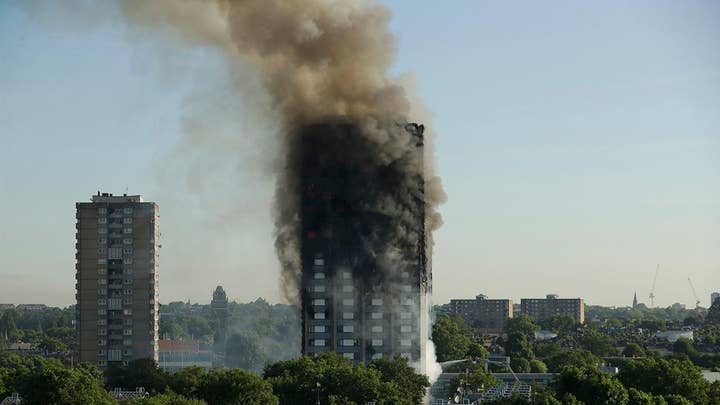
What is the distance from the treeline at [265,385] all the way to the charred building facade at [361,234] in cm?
666

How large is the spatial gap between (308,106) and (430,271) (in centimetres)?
2382

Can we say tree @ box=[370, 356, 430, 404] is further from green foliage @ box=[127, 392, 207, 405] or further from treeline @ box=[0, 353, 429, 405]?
green foliage @ box=[127, 392, 207, 405]

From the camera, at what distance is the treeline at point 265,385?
123000 mm

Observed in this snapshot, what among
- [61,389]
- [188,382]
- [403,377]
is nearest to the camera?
[61,389]

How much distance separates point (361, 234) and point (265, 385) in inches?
1207

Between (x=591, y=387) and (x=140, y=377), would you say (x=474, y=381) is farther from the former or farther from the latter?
(x=591, y=387)

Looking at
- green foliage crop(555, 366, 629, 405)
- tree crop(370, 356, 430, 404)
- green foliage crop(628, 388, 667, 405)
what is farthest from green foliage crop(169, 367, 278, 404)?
green foliage crop(628, 388, 667, 405)

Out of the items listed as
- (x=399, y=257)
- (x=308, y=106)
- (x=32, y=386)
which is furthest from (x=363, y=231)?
(x=32, y=386)

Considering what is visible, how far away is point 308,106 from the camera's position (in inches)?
6127

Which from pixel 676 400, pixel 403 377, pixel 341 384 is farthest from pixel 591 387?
pixel 403 377

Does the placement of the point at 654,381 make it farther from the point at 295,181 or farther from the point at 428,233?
the point at 295,181

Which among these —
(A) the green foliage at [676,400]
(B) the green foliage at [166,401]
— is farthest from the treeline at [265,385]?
(A) the green foliage at [676,400]

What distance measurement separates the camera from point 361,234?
15838cm

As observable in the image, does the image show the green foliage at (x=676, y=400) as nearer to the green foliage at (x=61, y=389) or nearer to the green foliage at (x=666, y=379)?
the green foliage at (x=666, y=379)
